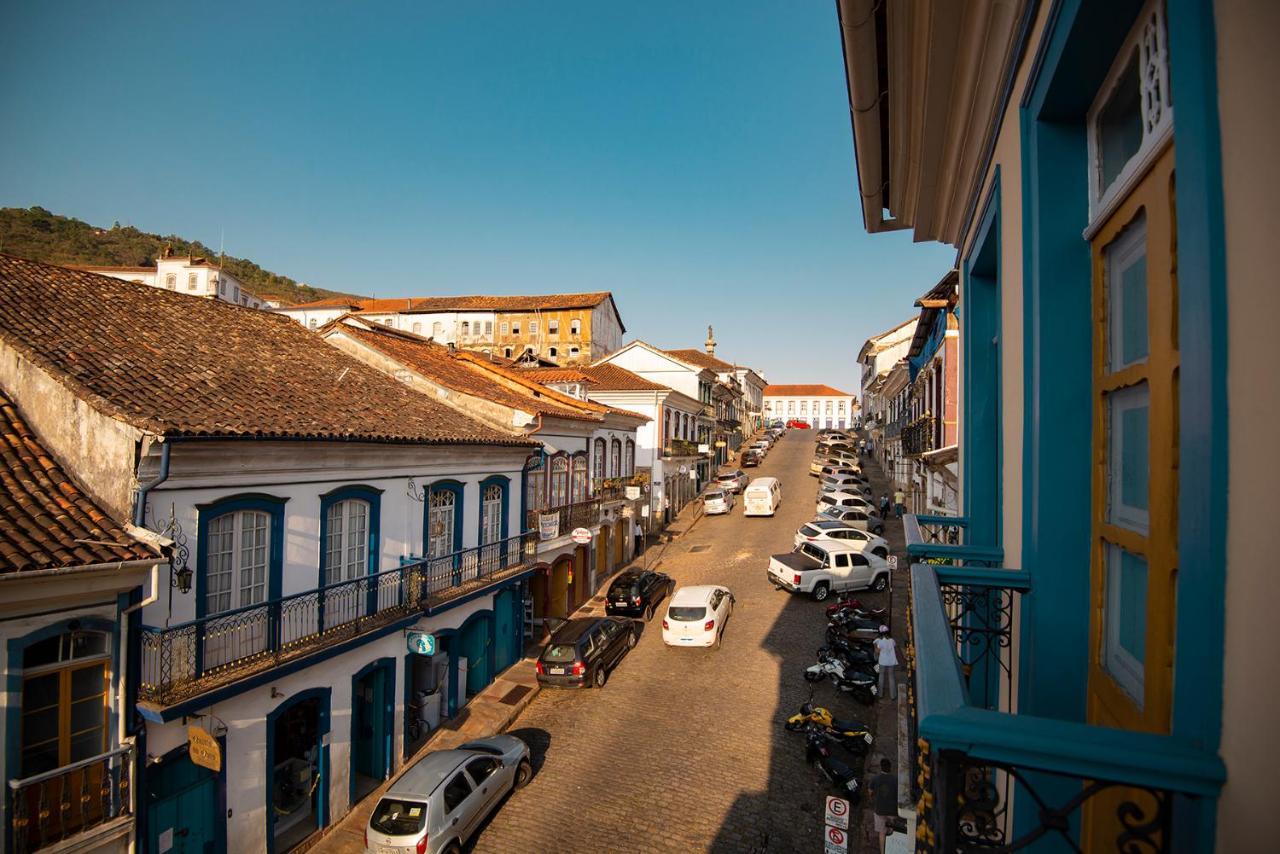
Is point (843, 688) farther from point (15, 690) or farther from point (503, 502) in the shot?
point (15, 690)

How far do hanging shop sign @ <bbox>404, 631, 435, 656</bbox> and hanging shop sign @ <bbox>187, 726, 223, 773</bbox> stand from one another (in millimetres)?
4428

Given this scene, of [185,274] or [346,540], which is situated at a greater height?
[185,274]

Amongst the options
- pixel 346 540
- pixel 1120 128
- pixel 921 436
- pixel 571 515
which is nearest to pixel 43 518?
pixel 346 540

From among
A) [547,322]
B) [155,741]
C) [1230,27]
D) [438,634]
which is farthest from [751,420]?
[1230,27]

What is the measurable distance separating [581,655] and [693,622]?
3860 millimetres

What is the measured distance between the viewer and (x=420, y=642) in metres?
13.2

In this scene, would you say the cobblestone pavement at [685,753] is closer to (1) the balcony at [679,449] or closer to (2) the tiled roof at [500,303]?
(1) the balcony at [679,449]

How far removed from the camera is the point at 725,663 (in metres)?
18.3

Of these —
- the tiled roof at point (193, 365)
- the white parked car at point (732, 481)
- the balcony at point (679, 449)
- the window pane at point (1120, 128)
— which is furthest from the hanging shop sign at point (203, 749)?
the white parked car at point (732, 481)

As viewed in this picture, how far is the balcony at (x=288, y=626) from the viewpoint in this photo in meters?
8.79

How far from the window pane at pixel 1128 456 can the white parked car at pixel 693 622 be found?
17128 mm

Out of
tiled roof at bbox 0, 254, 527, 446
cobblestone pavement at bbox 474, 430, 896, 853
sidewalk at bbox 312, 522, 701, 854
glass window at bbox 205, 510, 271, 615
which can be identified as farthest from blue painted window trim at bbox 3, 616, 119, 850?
cobblestone pavement at bbox 474, 430, 896, 853

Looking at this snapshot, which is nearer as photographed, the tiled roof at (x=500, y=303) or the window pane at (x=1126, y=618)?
the window pane at (x=1126, y=618)

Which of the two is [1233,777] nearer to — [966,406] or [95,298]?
[966,406]
